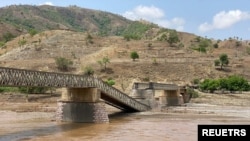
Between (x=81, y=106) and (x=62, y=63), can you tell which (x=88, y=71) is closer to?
(x=62, y=63)

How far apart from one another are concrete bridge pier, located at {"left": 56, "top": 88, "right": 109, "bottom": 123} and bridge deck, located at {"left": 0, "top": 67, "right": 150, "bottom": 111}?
113 centimetres

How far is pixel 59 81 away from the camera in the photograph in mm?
41469

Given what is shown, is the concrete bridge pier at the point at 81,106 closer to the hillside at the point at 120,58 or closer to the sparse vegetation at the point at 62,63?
the hillside at the point at 120,58

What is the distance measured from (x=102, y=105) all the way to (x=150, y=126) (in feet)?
18.2

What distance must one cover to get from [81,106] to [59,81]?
17.3 feet

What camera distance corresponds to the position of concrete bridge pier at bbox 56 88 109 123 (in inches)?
1808

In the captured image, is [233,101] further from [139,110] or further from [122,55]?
[122,55]

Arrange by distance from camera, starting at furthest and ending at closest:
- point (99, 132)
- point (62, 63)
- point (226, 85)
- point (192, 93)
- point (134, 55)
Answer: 1. point (134, 55)
2. point (62, 63)
3. point (226, 85)
4. point (192, 93)
5. point (99, 132)

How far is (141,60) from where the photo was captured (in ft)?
437

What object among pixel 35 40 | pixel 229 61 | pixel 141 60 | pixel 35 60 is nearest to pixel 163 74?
pixel 141 60

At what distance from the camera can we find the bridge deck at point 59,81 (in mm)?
33344

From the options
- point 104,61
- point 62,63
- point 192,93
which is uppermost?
point 104,61

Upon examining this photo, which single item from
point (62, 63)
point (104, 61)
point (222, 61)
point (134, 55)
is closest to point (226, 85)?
point (222, 61)

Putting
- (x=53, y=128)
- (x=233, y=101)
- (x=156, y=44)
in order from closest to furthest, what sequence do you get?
1. (x=53, y=128)
2. (x=233, y=101)
3. (x=156, y=44)
